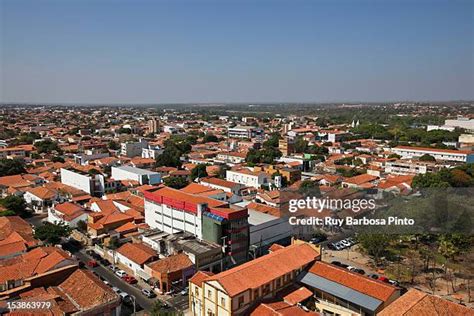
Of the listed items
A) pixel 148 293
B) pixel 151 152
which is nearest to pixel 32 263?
pixel 148 293

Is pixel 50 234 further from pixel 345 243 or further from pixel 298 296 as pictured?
pixel 345 243

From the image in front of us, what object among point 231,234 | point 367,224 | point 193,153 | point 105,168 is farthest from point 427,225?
point 193,153

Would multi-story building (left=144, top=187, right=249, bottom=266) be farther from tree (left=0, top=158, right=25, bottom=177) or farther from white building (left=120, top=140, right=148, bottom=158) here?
white building (left=120, top=140, right=148, bottom=158)

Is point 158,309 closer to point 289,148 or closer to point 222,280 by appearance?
point 222,280

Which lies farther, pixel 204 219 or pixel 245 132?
pixel 245 132

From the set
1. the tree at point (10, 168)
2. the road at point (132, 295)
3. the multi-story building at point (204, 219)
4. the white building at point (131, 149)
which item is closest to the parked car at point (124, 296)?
the road at point (132, 295)

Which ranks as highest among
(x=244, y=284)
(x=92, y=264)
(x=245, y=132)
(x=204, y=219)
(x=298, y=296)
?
(x=204, y=219)

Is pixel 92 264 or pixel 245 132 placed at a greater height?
pixel 245 132
